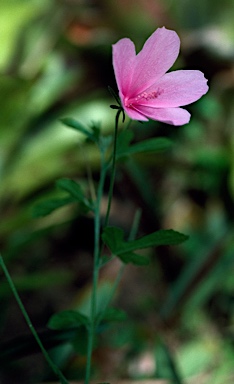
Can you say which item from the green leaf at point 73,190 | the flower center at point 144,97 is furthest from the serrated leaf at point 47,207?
the flower center at point 144,97

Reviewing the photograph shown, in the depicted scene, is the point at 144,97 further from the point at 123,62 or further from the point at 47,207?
the point at 47,207

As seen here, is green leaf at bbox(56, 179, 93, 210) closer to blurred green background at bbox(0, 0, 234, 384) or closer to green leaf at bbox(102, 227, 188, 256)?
green leaf at bbox(102, 227, 188, 256)

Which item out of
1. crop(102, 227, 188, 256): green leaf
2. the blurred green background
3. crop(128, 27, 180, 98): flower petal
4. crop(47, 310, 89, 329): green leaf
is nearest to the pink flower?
crop(128, 27, 180, 98): flower petal

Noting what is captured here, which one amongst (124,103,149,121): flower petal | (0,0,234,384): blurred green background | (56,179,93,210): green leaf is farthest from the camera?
(0,0,234,384): blurred green background

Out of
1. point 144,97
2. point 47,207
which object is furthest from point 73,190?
point 144,97

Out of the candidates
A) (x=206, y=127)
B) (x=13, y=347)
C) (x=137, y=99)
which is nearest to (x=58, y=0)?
(x=206, y=127)

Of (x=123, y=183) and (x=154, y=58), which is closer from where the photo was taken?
(x=154, y=58)

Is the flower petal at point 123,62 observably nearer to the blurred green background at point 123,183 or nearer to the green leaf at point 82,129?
the green leaf at point 82,129
